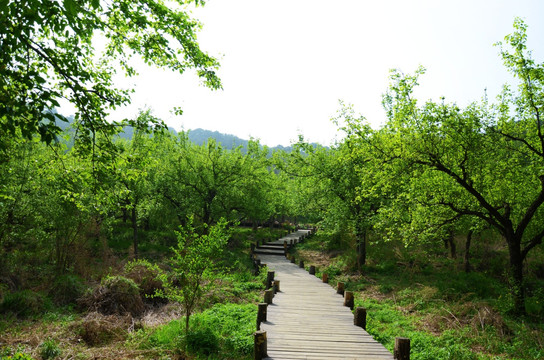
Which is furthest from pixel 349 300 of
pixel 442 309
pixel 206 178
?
pixel 206 178

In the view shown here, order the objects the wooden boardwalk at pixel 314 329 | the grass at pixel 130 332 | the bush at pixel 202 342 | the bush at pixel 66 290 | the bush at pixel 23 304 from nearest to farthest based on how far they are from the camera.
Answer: the wooden boardwalk at pixel 314 329 < the grass at pixel 130 332 < the bush at pixel 202 342 < the bush at pixel 23 304 < the bush at pixel 66 290

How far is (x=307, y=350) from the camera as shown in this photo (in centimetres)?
793

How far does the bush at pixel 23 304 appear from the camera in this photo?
40.0 ft

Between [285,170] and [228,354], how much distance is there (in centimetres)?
1531

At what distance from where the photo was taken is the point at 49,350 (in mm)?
8984

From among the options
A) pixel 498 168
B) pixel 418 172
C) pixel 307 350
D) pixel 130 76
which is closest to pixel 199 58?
pixel 130 76

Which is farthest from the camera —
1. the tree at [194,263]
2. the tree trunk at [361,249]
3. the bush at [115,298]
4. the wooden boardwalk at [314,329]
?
the tree trunk at [361,249]

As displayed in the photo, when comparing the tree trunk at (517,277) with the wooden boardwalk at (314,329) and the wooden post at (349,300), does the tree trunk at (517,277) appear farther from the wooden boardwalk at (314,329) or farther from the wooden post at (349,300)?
the wooden boardwalk at (314,329)

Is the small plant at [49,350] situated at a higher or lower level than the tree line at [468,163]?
lower

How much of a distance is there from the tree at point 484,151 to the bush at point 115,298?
12.2m

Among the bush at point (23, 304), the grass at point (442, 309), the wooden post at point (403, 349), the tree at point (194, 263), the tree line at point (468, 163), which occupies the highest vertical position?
the tree line at point (468, 163)

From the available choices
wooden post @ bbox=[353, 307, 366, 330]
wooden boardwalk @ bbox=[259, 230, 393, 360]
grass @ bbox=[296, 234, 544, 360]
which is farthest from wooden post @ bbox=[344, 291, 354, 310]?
wooden post @ bbox=[353, 307, 366, 330]

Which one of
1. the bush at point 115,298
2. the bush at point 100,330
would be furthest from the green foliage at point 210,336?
the bush at point 115,298

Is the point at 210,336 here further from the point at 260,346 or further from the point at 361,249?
the point at 361,249
